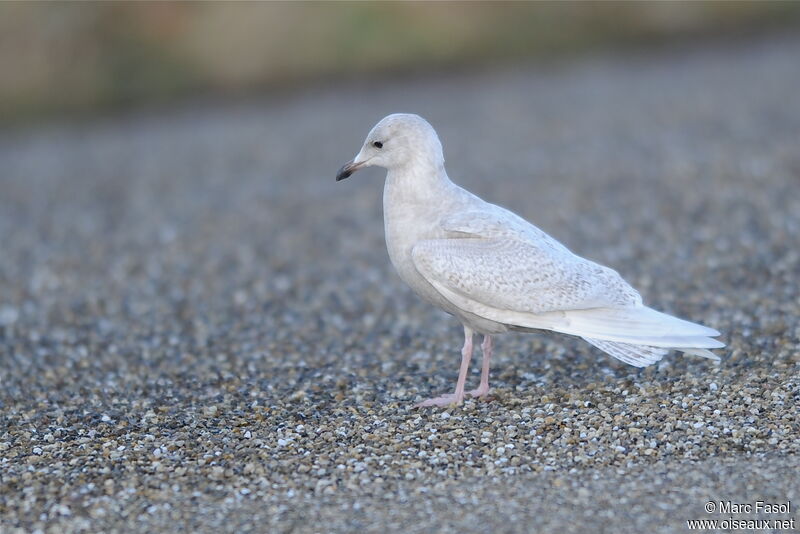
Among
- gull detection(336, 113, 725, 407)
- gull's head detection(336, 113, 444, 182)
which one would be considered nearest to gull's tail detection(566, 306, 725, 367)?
gull detection(336, 113, 725, 407)

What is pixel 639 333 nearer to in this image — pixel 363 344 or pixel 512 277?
pixel 512 277

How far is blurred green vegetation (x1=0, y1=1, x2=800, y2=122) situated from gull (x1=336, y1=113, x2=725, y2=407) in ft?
54.2

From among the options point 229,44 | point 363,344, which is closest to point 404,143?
point 363,344

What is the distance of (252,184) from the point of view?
14.9m

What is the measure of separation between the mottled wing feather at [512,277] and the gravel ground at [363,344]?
66cm

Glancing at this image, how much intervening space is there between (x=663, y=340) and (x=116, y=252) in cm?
781

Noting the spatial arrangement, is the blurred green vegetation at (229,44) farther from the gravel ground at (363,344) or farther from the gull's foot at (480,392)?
the gull's foot at (480,392)

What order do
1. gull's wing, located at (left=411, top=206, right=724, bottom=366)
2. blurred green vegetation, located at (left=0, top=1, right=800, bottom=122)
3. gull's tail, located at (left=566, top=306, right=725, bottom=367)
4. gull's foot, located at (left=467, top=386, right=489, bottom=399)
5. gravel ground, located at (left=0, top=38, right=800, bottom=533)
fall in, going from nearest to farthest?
gravel ground, located at (left=0, top=38, right=800, bottom=533)
gull's tail, located at (left=566, top=306, right=725, bottom=367)
gull's wing, located at (left=411, top=206, right=724, bottom=366)
gull's foot, located at (left=467, top=386, right=489, bottom=399)
blurred green vegetation, located at (left=0, top=1, right=800, bottom=122)

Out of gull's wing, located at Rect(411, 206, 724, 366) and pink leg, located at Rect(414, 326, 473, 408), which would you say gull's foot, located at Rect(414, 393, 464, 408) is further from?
gull's wing, located at Rect(411, 206, 724, 366)

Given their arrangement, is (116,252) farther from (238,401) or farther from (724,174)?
(724,174)

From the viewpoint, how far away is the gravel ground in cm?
525

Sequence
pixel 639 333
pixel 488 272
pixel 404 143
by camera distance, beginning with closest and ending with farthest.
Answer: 1. pixel 639 333
2. pixel 488 272
3. pixel 404 143

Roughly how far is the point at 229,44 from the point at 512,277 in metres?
17.4

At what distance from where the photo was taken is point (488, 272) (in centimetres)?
603
